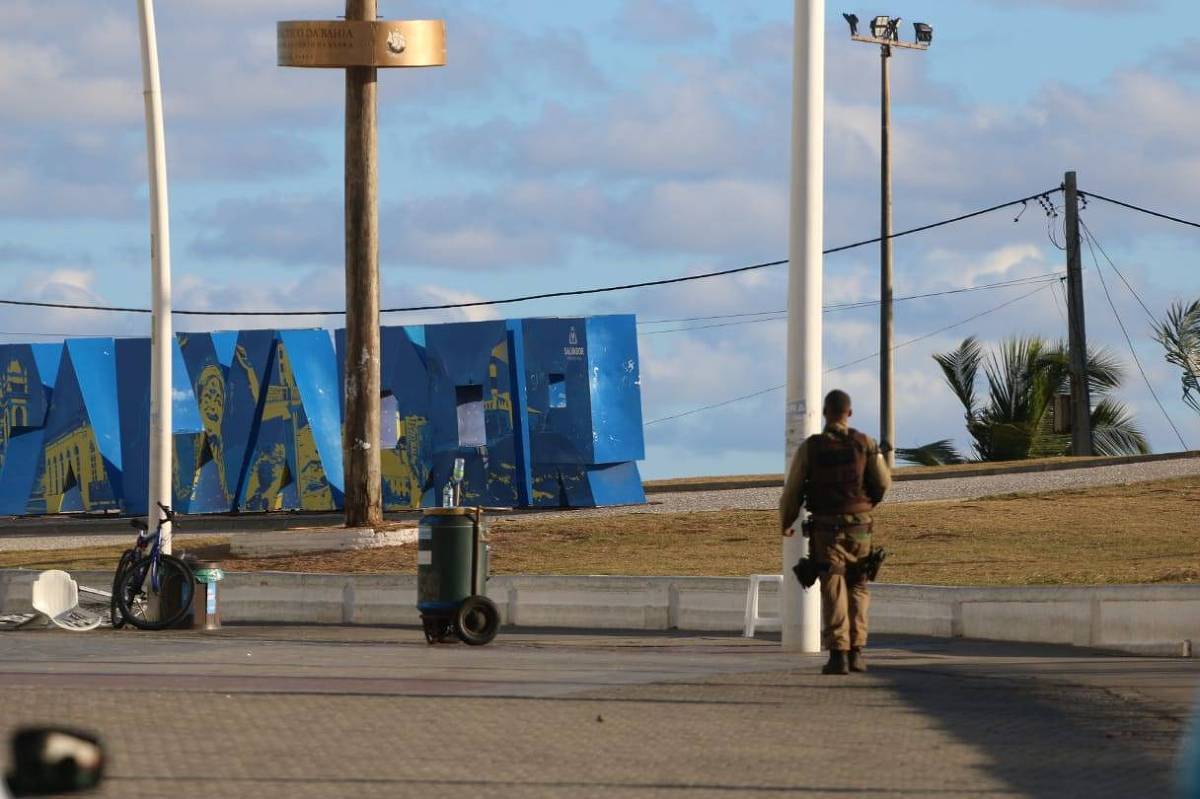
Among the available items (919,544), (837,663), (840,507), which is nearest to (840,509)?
(840,507)

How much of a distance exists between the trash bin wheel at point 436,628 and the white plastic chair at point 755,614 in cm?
345

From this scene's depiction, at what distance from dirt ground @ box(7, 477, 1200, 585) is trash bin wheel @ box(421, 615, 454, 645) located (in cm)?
839

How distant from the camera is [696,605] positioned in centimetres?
Answer: 1977

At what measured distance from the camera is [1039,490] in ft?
117

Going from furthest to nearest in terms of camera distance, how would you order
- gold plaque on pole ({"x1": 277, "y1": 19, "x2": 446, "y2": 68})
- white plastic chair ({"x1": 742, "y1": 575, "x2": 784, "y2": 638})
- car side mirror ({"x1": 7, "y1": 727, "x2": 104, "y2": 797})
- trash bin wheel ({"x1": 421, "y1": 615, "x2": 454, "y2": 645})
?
gold plaque on pole ({"x1": 277, "y1": 19, "x2": 446, "y2": 68}) < white plastic chair ({"x1": 742, "y1": 575, "x2": 784, "y2": 638}) < trash bin wheel ({"x1": 421, "y1": 615, "x2": 454, "y2": 645}) < car side mirror ({"x1": 7, "y1": 727, "x2": 104, "y2": 797})

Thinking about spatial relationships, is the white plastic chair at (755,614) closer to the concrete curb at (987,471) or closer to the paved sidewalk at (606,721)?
the paved sidewalk at (606,721)

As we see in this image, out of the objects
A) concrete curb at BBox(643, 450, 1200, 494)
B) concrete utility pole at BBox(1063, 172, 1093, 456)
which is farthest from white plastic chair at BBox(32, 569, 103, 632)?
concrete utility pole at BBox(1063, 172, 1093, 456)

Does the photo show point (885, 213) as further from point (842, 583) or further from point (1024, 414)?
point (842, 583)

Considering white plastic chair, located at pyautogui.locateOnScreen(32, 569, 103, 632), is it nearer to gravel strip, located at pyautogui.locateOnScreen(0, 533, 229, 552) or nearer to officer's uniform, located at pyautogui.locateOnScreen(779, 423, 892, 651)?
officer's uniform, located at pyautogui.locateOnScreen(779, 423, 892, 651)

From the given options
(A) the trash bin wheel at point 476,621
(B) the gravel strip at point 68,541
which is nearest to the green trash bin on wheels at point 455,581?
(A) the trash bin wheel at point 476,621

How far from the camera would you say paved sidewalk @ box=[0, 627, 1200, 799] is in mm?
7875

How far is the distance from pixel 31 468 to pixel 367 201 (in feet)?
52.2

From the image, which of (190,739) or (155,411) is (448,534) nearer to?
(155,411)

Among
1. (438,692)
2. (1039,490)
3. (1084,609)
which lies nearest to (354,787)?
(438,692)
